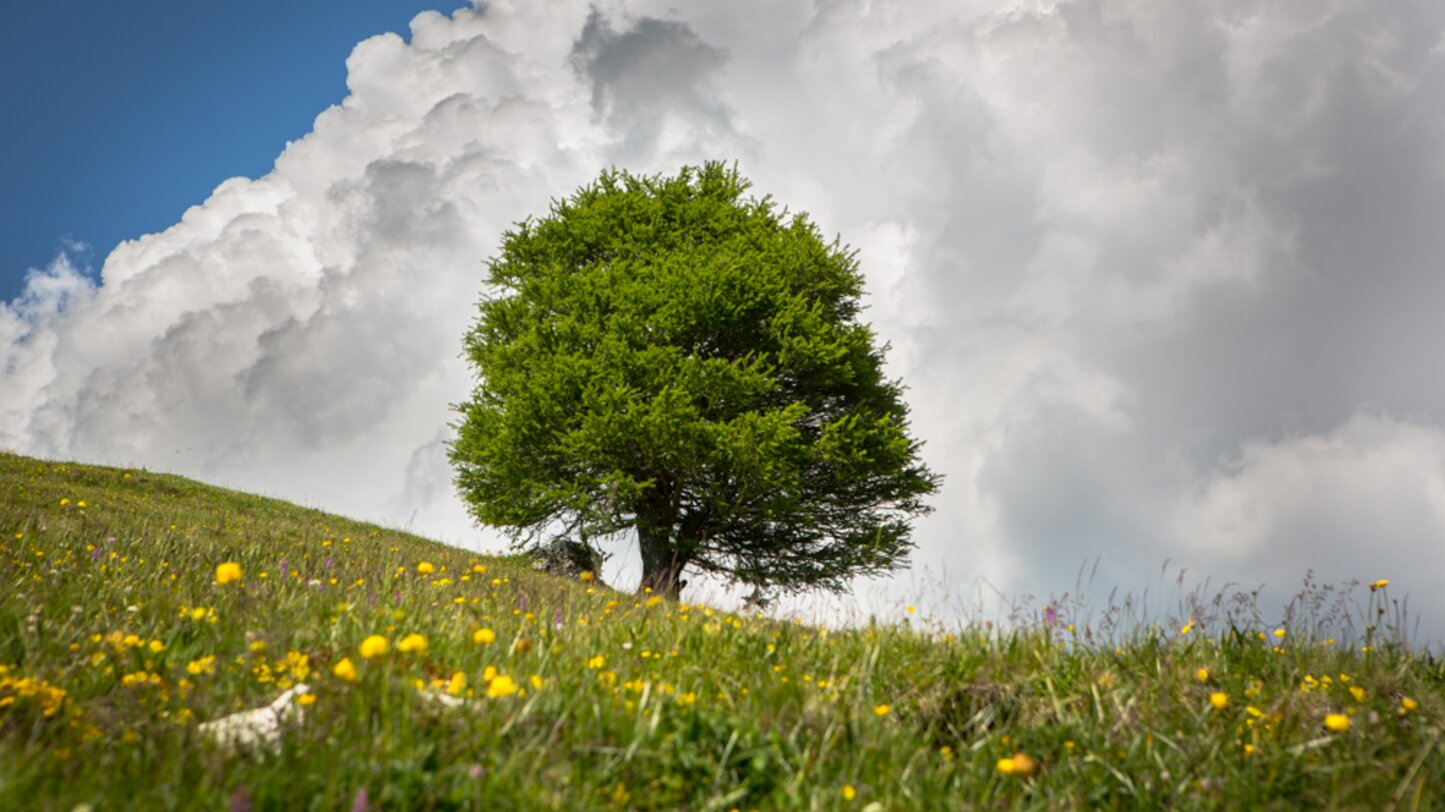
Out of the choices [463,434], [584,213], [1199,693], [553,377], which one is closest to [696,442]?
[553,377]

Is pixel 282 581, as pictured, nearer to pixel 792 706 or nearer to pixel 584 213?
pixel 792 706

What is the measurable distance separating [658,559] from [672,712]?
46.5 ft

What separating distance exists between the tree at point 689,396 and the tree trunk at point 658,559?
0.05 meters

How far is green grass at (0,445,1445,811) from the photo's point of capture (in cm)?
287

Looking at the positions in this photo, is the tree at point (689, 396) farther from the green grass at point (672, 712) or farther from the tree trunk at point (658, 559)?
the green grass at point (672, 712)

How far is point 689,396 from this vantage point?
1442cm

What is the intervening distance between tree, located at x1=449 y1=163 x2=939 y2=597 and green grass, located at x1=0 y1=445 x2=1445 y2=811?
8.51m

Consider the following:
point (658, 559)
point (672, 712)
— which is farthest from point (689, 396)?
point (672, 712)

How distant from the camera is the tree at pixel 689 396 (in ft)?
48.8

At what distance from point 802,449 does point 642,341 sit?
3616mm

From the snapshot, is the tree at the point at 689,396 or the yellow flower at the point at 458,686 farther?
the tree at the point at 689,396

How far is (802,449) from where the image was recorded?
48.2 ft

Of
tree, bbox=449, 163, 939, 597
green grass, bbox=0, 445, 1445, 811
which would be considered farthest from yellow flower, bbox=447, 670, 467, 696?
tree, bbox=449, 163, 939, 597

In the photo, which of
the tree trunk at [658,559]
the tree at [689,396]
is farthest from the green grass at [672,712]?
the tree trunk at [658,559]
